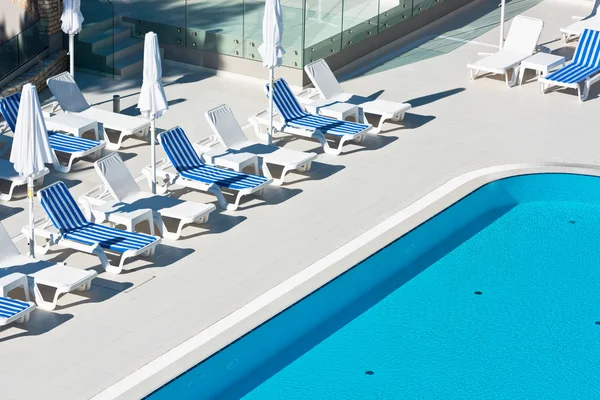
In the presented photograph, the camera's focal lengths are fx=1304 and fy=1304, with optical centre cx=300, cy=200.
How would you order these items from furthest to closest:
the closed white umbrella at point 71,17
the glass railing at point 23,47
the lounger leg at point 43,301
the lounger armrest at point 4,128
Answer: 1. the glass railing at point 23,47
2. the closed white umbrella at point 71,17
3. the lounger armrest at point 4,128
4. the lounger leg at point 43,301

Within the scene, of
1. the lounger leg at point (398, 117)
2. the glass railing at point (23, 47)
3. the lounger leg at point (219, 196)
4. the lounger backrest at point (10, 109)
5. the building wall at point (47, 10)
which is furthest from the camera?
the building wall at point (47, 10)

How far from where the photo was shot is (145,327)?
46.9 ft

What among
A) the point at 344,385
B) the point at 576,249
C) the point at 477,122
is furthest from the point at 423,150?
the point at 344,385

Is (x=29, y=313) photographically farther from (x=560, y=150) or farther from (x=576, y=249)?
(x=560, y=150)

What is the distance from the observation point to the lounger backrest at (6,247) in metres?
15.0

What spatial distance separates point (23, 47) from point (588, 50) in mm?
9372

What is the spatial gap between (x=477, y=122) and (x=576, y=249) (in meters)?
4.17

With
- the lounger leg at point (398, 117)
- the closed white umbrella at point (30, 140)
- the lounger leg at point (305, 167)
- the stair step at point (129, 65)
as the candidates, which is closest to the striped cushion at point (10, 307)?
the closed white umbrella at point (30, 140)

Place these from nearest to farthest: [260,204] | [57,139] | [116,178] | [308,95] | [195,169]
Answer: [116,178] < [260,204] < [195,169] < [57,139] < [308,95]

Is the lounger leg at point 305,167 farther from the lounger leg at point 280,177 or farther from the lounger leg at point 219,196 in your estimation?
the lounger leg at point 219,196

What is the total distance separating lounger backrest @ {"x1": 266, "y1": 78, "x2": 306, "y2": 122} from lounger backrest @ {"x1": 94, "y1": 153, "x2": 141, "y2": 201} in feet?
10.9

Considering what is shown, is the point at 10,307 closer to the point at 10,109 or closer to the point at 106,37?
the point at 10,109

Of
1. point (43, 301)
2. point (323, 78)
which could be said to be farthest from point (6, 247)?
point (323, 78)

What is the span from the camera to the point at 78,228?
51.6 ft
